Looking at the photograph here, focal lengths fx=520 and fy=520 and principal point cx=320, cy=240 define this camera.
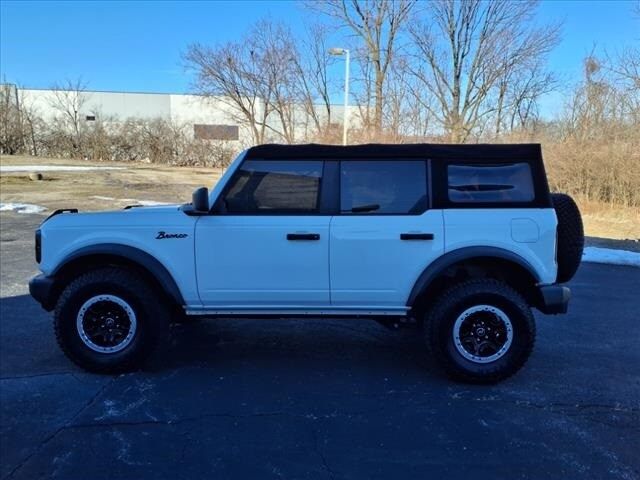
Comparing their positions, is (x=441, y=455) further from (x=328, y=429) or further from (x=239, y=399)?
(x=239, y=399)

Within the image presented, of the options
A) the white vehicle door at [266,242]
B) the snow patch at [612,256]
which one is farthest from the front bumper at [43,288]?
the snow patch at [612,256]

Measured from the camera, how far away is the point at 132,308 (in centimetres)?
406

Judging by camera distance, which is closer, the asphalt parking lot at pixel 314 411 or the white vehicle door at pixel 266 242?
the asphalt parking lot at pixel 314 411

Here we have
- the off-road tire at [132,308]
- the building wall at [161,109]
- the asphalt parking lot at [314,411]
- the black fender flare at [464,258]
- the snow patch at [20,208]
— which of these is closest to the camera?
the asphalt parking lot at [314,411]

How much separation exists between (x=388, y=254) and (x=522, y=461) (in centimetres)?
165

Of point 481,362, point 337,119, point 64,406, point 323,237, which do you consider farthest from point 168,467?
point 337,119

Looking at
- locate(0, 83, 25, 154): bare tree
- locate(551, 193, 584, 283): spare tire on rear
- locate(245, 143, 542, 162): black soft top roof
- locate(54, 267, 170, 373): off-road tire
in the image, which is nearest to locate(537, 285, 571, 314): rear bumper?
locate(551, 193, 584, 283): spare tire on rear

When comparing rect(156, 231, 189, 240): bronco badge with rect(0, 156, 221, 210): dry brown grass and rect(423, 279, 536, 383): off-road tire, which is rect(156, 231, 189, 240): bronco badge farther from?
rect(0, 156, 221, 210): dry brown grass

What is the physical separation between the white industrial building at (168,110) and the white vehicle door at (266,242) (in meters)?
25.0

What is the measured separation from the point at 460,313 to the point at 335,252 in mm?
1055

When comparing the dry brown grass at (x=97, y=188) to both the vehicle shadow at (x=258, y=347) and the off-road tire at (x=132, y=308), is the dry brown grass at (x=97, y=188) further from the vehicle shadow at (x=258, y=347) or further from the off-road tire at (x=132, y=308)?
the off-road tire at (x=132, y=308)

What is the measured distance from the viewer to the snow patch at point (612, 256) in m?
8.98

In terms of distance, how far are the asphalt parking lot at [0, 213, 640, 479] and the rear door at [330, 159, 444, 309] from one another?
0.71 m

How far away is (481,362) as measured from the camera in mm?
3979
